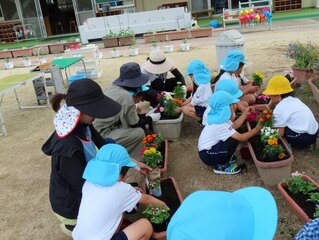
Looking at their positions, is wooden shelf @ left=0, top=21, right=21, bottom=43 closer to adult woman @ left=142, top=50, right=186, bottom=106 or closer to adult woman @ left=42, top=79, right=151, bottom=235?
adult woman @ left=142, top=50, right=186, bottom=106

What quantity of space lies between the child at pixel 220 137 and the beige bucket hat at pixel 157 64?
5.67 ft

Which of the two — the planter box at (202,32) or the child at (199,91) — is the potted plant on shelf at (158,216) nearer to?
the child at (199,91)

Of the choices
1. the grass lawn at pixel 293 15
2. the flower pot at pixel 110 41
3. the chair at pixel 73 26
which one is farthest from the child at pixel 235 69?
the chair at pixel 73 26

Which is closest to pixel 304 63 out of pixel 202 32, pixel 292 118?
pixel 292 118

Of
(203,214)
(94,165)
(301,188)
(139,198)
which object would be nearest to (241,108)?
(301,188)

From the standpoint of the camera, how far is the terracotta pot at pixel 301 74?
4.77m

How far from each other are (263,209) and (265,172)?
164 centimetres

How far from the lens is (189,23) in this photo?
12.6 meters

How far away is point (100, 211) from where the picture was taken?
1962 millimetres

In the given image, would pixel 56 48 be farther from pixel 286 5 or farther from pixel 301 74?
pixel 286 5

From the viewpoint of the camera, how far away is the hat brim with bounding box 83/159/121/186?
1966mm

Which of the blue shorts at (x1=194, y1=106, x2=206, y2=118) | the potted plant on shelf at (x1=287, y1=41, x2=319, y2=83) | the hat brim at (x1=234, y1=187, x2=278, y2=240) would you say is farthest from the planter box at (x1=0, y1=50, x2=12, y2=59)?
the hat brim at (x1=234, y1=187, x2=278, y2=240)

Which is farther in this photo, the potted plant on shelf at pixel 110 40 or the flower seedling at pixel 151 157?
the potted plant on shelf at pixel 110 40

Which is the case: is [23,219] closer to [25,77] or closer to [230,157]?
[230,157]
